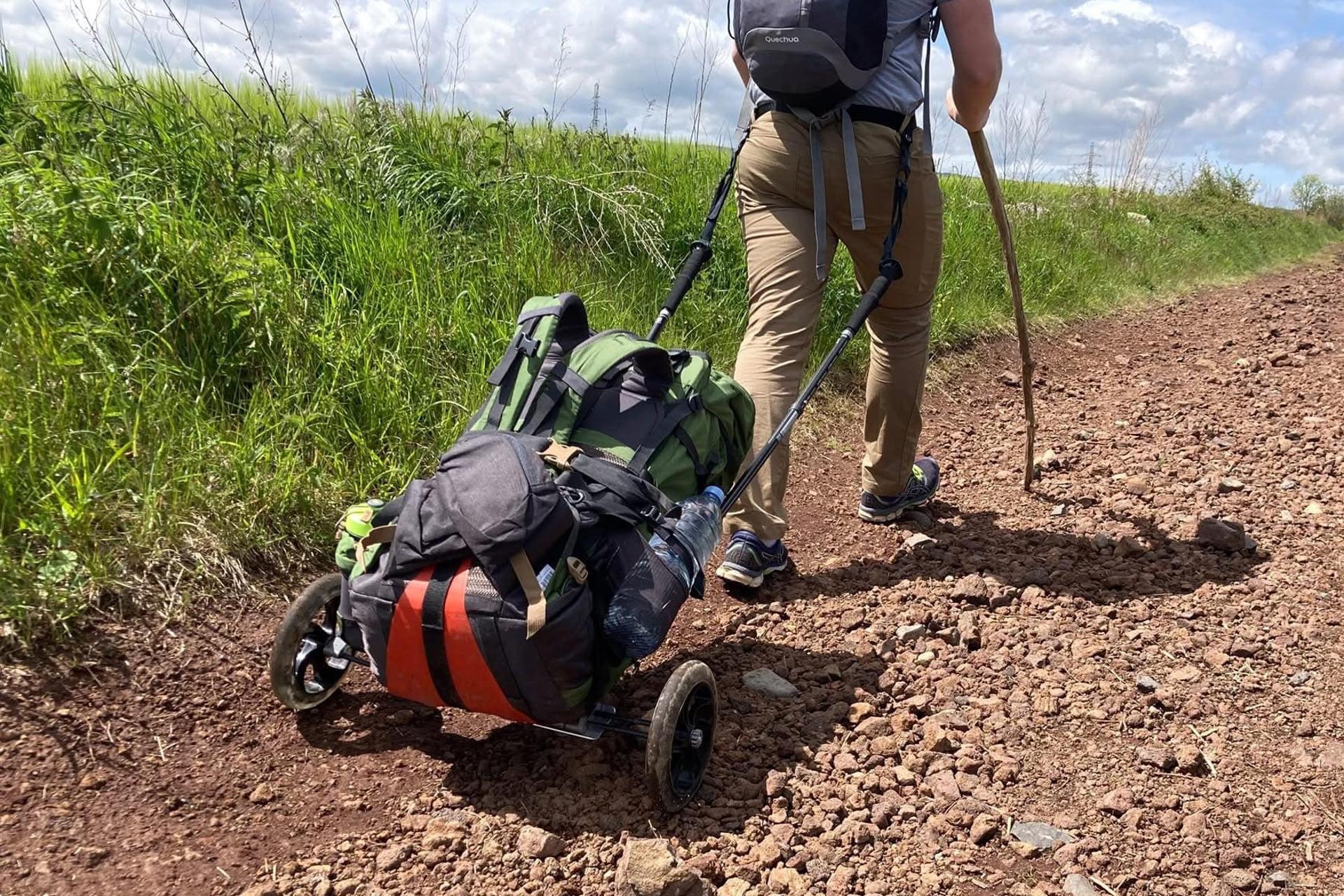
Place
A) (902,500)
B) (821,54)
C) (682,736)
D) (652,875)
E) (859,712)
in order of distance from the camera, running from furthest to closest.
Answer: (902,500) < (821,54) < (859,712) < (682,736) < (652,875)

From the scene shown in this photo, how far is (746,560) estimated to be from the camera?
3.48 metres

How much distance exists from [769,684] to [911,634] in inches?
21.0

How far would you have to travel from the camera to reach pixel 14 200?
341 cm

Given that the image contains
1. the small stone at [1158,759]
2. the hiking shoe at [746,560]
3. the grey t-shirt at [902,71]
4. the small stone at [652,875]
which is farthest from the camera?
the hiking shoe at [746,560]

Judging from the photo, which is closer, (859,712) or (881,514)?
(859,712)

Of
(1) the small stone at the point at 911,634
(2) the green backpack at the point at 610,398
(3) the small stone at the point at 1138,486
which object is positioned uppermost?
(2) the green backpack at the point at 610,398

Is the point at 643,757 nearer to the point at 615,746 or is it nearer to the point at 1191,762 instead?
the point at 615,746

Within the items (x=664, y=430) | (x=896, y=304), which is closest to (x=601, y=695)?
(x=664, y=430)

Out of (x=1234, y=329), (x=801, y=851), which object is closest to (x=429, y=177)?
(x=801, y=851)

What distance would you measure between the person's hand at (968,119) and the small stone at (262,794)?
2.96m

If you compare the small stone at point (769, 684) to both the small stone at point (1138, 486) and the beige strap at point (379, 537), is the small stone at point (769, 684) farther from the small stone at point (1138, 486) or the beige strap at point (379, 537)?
the small stone at point (1138, 486)

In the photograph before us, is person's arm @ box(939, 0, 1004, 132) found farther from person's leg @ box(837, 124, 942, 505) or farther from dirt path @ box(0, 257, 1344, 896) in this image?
dirt path @ box(0, 257, 1344, 896)

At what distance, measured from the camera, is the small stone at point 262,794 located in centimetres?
243

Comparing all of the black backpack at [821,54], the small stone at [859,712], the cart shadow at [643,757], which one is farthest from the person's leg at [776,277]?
the small stone at [859,712]
